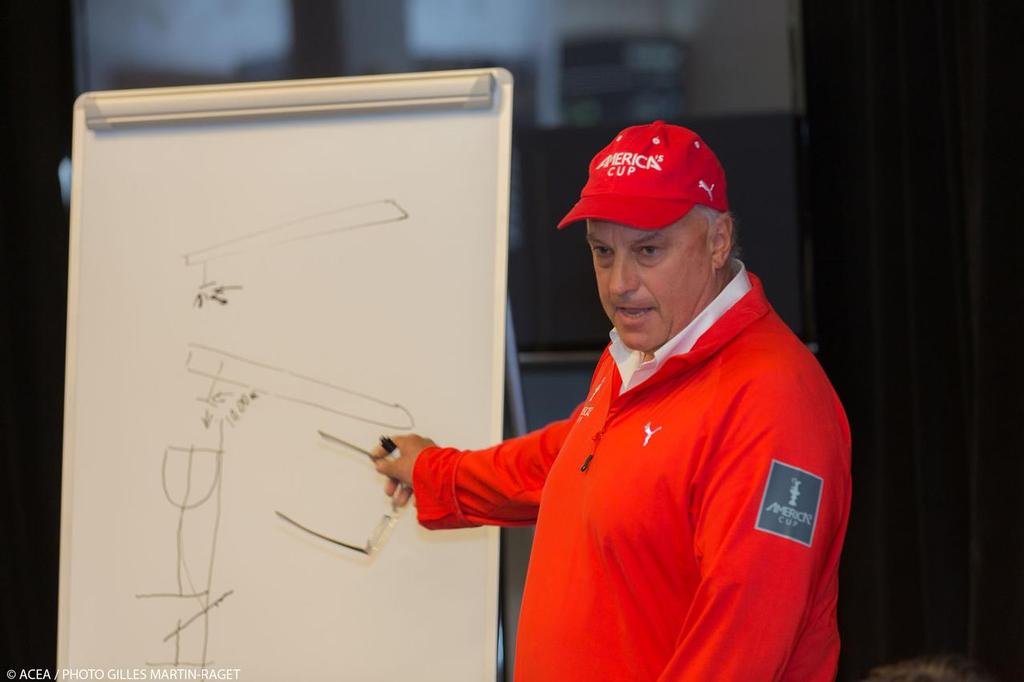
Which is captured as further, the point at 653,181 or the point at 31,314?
the point at 31,314

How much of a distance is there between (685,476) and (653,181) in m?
0.38

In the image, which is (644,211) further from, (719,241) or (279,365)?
(279,365)

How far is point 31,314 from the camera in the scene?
10.5 ft

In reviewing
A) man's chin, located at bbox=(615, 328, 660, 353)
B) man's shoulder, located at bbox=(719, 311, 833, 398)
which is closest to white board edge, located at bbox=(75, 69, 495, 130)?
man's chin, located at bbox=(615, 328, 660, 353)

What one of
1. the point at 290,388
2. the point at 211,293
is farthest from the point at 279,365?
the point at 211,293

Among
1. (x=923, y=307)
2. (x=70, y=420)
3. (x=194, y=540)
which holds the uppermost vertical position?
(x=923, y=307)

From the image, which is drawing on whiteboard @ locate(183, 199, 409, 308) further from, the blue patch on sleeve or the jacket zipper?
the blue patch on sleeve

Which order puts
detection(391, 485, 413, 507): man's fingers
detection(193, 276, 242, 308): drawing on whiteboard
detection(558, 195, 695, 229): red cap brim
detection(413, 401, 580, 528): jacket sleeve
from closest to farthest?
1. detection(558, 195, 695, 229): red cap brim
2. detection(413, 401, 580, 528): jacket sleeve
3. detection(391, 485, 413, 507): man's fingers
4. detection(193, 276, 242, 308): drawing on whiteboard

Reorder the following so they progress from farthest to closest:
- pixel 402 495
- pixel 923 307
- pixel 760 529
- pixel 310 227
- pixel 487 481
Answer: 1. pixel 923 307
2. pixel 310 227
3. pixel 402 495
4. pixel 487 481
5. pixel 760 529

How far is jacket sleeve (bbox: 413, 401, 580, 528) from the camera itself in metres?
1.88

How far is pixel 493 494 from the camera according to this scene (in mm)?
1888

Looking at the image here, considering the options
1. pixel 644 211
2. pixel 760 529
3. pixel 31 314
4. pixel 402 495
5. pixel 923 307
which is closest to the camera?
pixel 760 529

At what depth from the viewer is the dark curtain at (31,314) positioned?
316 cm

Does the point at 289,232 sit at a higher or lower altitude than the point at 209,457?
higher
